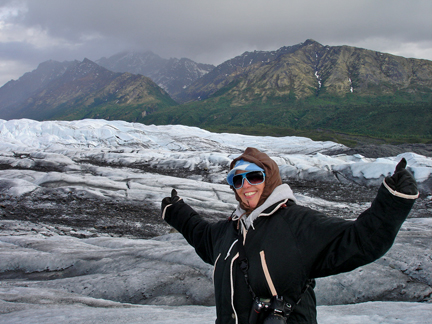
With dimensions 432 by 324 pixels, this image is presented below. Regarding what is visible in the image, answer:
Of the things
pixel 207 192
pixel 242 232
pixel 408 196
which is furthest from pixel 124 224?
pixel 408 196

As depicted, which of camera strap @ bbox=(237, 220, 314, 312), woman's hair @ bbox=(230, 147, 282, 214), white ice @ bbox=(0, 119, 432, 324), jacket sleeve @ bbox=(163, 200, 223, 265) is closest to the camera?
camera strap @ bbox=(237, 220, 314, 312)

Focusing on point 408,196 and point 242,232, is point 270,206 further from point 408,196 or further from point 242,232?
point 408,196

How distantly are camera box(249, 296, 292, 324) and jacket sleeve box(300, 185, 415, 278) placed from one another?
0.40 metres

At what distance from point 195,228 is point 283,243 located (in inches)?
59.7

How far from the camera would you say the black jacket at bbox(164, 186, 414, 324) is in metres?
1.95

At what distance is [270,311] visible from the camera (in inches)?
93.1

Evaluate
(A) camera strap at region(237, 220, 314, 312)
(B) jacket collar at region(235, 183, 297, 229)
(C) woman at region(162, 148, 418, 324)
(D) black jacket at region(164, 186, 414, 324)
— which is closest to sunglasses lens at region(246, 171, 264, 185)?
→ (C) woman at region(162, 148, 418, 324)

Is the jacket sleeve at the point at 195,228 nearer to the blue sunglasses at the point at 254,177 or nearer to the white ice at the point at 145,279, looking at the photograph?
the blue sunglasses at the point at 254,177

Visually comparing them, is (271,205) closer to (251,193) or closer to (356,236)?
(251,193)

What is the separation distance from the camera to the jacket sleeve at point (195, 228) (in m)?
3.42

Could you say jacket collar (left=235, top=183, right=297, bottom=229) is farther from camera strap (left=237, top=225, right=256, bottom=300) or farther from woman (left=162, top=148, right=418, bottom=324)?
camera strap (left=237, top=225, right=256, bottom=300)

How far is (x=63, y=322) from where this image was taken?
4.79 m

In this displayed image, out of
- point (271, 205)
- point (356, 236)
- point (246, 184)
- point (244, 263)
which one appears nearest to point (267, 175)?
point (246, 184)

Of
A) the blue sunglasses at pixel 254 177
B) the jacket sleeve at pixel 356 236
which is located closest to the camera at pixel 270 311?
the jacket sleeve at pixel 356 236
